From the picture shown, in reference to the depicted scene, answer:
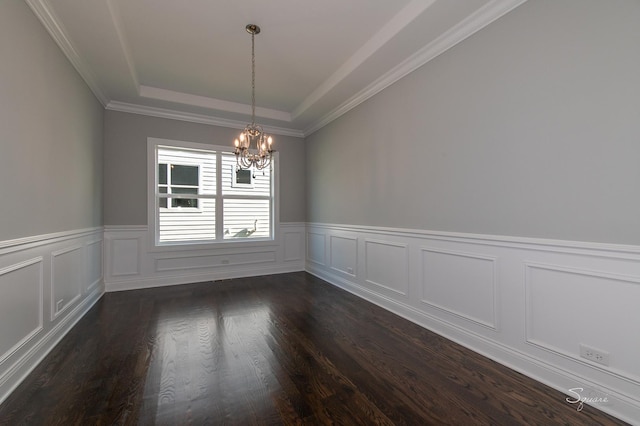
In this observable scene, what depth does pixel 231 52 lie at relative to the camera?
3193mm

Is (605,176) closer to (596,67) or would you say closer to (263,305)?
(596,67)

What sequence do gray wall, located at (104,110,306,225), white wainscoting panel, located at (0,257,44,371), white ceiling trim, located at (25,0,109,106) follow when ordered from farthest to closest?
gray wall, located at (104,110,306,225) < white ceiling trim, located at (25,0,109,106) < white wainscoting panel, located at (0,257,44,371)

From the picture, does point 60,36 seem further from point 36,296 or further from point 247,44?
point 36,296

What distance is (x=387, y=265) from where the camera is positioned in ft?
11.4

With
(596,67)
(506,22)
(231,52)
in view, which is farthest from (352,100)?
(596,67)

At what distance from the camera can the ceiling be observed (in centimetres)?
242

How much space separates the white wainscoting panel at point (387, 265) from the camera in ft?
10.5

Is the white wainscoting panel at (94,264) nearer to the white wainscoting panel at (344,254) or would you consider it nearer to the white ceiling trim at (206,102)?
the white ceiling trim at (206,102)

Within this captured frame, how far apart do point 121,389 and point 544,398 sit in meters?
2.79

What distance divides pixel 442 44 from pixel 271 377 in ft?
10.7

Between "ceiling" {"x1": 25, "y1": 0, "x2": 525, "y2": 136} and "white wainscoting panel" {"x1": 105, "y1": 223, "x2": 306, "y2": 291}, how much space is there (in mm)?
2051

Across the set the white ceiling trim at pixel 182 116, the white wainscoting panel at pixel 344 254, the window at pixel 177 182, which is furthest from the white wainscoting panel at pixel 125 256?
the white wainscoting panel at pixel 344 254

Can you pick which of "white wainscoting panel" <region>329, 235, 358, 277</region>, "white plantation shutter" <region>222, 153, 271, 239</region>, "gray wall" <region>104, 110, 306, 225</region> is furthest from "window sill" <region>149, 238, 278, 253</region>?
"white wainscoting panel" <region>329, 235, 358, 277</region>

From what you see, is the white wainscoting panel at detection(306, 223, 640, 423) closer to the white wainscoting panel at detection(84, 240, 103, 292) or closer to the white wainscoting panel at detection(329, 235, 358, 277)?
the white wainscoting panel at detection(329, 235, 358, 277)
